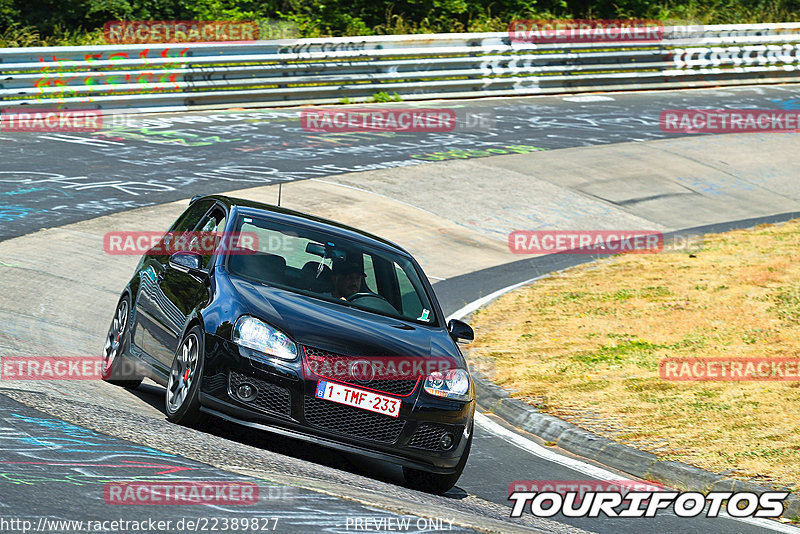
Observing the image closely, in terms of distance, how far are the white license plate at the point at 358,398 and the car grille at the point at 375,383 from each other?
4 cm

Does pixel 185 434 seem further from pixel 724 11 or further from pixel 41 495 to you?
pixel 724 11

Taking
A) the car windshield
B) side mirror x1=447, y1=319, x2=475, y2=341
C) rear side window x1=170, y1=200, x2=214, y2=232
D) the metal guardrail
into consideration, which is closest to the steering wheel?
the car windshield

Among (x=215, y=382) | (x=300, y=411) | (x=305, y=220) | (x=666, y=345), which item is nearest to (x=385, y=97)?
(x=666, y=345)

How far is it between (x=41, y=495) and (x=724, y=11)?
36117 mm

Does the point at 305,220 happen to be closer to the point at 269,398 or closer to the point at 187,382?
the point at 187,382

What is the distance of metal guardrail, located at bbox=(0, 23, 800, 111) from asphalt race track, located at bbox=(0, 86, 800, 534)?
0.62 meters

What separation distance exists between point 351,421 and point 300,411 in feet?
1.05

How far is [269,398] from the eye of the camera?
668 cm

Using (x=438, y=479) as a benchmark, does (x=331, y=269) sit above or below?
above

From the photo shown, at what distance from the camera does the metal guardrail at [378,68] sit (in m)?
21.2

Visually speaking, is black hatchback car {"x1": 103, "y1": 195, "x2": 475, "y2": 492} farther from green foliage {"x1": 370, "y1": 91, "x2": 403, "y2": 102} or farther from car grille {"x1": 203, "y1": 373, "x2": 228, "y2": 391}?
green foliage {"x1": 370, "y1": 91, "x2": 403, "y2": 102}

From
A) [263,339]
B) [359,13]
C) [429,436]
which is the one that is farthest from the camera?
[359,13]

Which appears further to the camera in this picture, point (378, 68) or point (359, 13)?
point (359, 13)

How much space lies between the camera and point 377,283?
8.18 m
